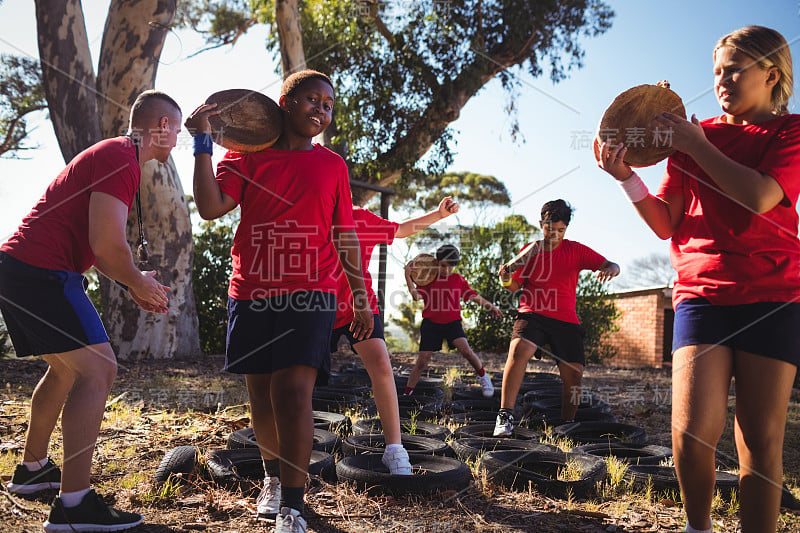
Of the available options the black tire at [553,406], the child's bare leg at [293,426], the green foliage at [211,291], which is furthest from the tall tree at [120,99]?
the child's bare leg at [293,426]

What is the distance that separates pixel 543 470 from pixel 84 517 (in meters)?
2.78

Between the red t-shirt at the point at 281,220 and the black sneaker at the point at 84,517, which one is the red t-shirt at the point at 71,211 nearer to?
the red t-shirt at the point at 281,220

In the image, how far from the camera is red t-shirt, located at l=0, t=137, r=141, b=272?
288cm

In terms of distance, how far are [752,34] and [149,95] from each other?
276 centimetres

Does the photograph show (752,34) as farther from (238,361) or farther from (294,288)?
(238,361)

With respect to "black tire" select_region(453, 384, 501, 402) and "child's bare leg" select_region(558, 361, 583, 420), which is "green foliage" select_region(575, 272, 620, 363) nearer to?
"black tire" select_region(453, 384, 501, 402)

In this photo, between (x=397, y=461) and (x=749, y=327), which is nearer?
(x=749, y=327)

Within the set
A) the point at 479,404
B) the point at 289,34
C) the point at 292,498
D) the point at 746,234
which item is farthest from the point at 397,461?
the point at 289,34

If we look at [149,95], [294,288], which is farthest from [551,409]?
[149,95]

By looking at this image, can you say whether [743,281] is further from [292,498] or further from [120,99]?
[120,99]

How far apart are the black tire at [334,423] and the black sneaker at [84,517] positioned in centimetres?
242

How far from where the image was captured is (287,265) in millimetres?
2842

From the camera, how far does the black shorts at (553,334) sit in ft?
17.4

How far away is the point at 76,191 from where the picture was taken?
2.93 metres
